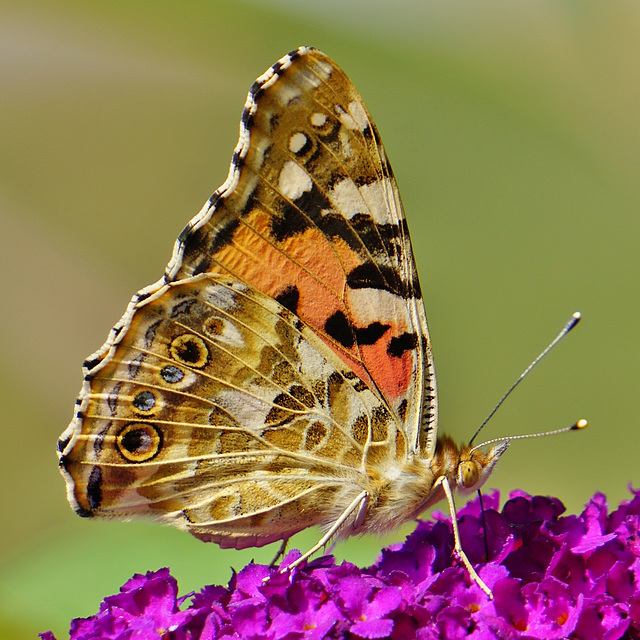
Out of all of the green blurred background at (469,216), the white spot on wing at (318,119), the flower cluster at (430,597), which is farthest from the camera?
the green blurred background at (469,216)

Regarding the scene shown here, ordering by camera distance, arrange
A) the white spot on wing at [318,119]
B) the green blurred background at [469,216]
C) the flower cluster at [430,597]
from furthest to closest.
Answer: the green blurred background at [469,216] < the white spot on wing at [318,119] < the flower cluster at [430,597]

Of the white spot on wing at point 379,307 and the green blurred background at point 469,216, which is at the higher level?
the green blurred background at point 469,216

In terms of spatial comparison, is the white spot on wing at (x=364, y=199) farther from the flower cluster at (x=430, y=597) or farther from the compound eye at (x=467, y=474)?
the flower cluster at (x=430, y=597)

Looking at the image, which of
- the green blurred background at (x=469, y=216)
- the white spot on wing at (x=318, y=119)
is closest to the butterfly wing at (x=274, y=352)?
the white spot on wing at (x=318, y=119)

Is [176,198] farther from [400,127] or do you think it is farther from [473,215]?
[473,215]

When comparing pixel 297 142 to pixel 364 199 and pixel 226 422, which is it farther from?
pixel 226 422

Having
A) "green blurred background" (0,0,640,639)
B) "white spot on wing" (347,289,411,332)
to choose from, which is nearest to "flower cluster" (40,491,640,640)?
"white spot on wing" (347,289,411,332)

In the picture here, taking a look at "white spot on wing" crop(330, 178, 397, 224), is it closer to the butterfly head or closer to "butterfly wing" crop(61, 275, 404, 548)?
"butterfly wing" crop(61, 275, 404, 548)
